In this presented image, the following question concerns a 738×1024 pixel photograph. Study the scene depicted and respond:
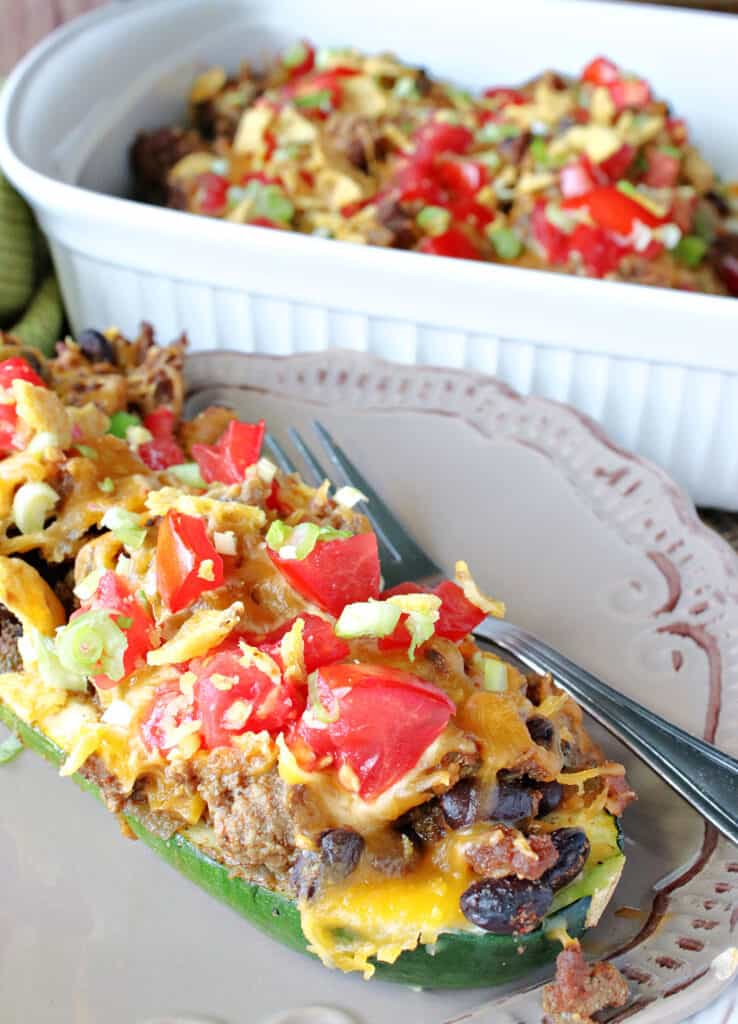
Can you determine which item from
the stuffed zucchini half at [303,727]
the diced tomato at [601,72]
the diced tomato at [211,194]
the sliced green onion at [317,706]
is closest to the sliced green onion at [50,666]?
the stuffed zucchini half at [303,727]

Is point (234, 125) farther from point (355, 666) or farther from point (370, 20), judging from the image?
point (355, 666)

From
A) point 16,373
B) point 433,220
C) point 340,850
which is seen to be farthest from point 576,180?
point 340,850

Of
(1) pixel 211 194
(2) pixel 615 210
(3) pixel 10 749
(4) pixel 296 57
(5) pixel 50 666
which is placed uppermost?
(4) pixel 296 57

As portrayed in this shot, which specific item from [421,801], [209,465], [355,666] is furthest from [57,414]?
[421,801]

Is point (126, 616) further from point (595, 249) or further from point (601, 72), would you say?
point (601, 72)

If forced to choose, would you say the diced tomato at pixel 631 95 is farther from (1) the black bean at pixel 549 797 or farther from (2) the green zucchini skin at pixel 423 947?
(2) the green zucchini skin at pixel 423 947
